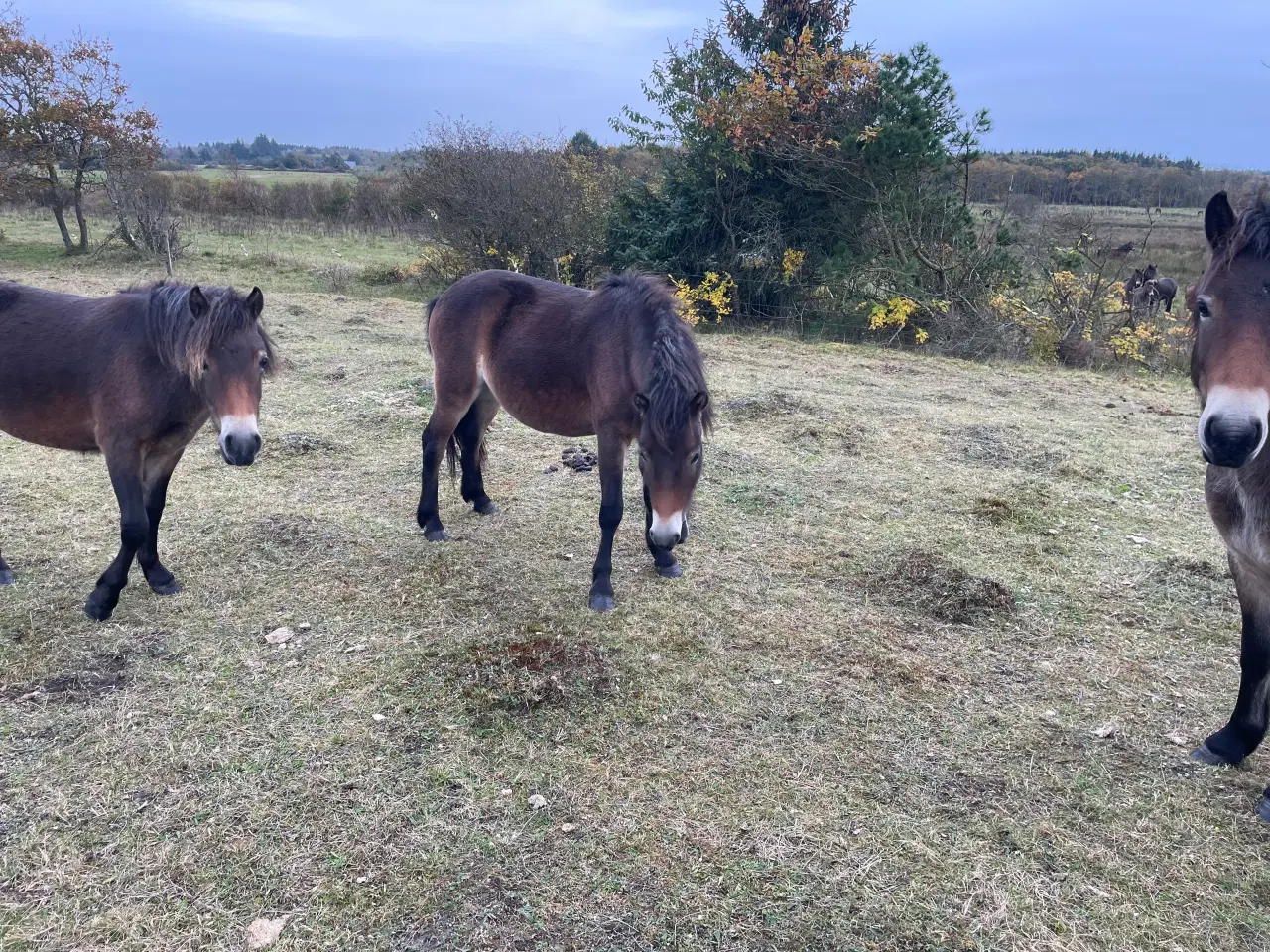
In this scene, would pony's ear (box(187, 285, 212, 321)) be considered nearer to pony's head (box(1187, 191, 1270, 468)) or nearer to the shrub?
pony's head (box(1187, 191, 1270, 468))

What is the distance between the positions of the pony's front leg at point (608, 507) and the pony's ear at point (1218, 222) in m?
2.56

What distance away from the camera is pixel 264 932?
6.81 ft

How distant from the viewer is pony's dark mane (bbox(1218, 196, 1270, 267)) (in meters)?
2.14

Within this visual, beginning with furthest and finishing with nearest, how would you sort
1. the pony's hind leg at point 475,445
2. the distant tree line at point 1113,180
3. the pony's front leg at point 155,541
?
1. the distant tree line at point 1113,180
2. the pony's hind leg at point 475,445
3. the pony's front leg at point 155,541

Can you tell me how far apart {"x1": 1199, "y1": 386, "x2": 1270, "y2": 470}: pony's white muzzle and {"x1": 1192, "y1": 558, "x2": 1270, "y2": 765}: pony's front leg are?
86 cm

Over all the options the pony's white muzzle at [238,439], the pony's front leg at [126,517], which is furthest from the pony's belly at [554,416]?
the pony's front leg at [126,517]

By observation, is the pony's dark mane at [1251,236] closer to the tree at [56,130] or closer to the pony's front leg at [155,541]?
the pony's front leg at [155,541]

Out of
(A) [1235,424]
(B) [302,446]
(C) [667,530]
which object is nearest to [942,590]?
(C) [667,530]

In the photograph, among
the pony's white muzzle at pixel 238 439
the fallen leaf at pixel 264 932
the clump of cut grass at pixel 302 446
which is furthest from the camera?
the clump of cut grass at pixel 302 446

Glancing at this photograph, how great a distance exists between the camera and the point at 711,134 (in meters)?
12.8

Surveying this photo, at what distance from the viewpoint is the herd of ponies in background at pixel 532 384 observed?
7.20 ft

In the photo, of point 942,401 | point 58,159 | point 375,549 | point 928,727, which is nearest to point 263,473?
point 375,549

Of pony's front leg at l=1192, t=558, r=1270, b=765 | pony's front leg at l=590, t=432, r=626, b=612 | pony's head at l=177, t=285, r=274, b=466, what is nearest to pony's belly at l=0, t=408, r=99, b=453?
pony's head at l=177, t=285, r=274, b=466

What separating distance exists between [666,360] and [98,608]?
2.98 metres
